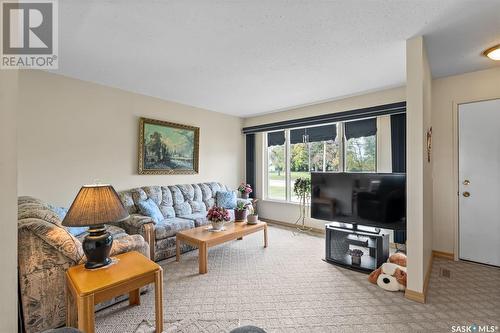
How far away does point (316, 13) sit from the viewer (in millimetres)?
1795

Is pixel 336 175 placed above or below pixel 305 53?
below

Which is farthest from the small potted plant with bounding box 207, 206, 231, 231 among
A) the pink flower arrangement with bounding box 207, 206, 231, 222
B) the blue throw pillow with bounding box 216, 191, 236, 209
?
the blue throw pillow with bounding box 216, 191, 236, 209

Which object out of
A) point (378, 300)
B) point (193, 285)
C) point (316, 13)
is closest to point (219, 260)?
point (193, 285)

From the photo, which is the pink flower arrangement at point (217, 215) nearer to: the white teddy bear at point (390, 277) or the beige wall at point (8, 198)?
the white teddy bear at point (390, 277)

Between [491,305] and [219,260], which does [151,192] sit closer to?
[219,260]

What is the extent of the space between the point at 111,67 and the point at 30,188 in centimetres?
179

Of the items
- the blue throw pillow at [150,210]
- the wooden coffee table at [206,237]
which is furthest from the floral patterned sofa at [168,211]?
the wooden coffee table at [206,237]

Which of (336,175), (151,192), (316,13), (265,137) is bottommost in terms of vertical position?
(151,192)

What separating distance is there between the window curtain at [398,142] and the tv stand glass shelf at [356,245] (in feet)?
3.67

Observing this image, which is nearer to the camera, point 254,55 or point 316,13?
point 316,13

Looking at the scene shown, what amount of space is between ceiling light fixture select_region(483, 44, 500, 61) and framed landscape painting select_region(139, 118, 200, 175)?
4.28 m

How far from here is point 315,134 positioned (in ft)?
15.0

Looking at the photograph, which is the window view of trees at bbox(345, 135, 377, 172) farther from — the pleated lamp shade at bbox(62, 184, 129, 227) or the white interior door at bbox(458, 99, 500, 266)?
the pleated lamp shade at bbox(62, 184, 129, 227)

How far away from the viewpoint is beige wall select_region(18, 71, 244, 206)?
9.12 feet
